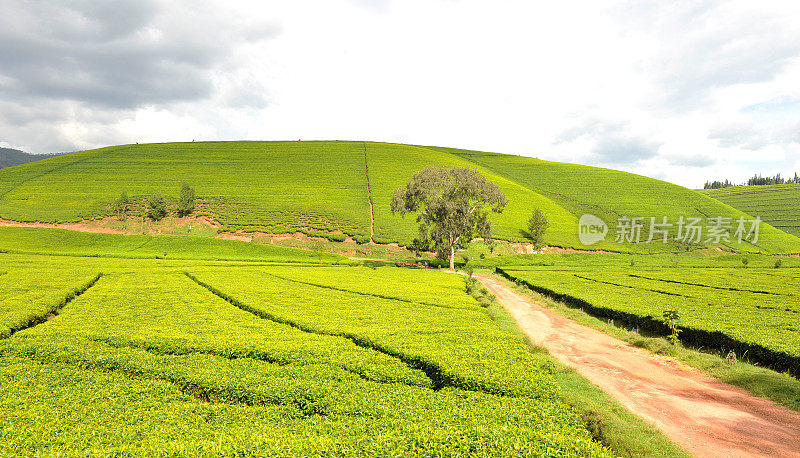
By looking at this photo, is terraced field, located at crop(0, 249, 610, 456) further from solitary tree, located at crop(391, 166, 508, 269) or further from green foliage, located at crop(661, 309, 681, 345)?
solitary tree, located at crop(391, 166, 508, 269)

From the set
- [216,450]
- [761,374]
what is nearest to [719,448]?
[761,374]

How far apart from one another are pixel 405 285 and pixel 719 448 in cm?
2446

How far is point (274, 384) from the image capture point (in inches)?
463

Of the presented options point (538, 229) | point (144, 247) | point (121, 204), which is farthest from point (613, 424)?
point (121, 204)

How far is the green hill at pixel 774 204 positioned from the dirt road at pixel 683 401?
15859cm

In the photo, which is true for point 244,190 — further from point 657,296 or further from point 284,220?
point 657,296

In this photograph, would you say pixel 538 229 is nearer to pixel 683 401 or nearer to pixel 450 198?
pixel 450 198

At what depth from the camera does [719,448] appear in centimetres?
Result: 1141

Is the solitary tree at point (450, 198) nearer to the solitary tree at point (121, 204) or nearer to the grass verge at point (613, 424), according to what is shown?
the grass verge at point (613, 424)

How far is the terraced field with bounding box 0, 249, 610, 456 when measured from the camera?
340 inches

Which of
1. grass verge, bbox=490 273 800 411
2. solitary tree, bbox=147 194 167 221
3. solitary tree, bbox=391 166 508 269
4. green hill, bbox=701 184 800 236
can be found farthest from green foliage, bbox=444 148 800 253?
solitary tree, bbox=147 194 167 221

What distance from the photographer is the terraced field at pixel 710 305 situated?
60.6 ft

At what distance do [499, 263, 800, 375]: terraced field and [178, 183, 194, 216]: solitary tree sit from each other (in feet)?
272

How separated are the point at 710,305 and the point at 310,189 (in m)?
101
